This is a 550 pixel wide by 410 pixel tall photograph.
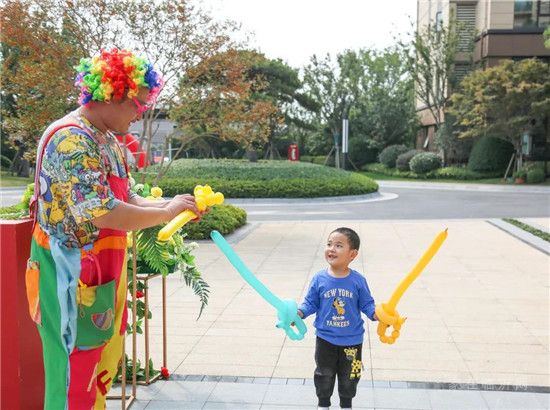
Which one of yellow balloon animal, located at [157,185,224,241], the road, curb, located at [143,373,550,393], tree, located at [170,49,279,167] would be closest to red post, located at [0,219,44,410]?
yellow balloon animal, located at [157,185,224,241]

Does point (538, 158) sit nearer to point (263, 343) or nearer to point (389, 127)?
point (389, 127)

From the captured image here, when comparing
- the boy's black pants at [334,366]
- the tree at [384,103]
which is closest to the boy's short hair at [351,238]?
the boy's black pants at [334,366]

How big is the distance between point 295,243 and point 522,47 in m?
25.5

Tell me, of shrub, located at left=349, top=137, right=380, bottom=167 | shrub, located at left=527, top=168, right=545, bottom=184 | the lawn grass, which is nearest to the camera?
the lawn grass

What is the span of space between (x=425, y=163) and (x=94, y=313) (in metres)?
32.5

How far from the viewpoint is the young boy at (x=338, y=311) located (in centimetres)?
327

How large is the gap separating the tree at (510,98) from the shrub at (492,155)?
2.70 m

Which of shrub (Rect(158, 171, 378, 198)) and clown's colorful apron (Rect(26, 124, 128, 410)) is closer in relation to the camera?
clown's colorful apron (Rect(26, 124, 128, 410))

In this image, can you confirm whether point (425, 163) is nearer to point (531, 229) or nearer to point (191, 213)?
point (531, 229)

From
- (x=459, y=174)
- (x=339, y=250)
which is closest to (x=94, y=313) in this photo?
(x=339, y=250)

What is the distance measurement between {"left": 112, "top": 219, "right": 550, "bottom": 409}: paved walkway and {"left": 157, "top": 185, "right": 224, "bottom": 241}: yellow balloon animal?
5.63ft

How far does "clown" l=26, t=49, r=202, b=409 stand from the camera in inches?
95.2

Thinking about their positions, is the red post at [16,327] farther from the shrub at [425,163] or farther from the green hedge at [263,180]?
the shrub at [425,163]

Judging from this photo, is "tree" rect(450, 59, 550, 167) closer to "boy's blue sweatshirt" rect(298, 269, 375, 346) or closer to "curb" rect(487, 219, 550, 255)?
"curb" rect(487, 219, 550, 255)
